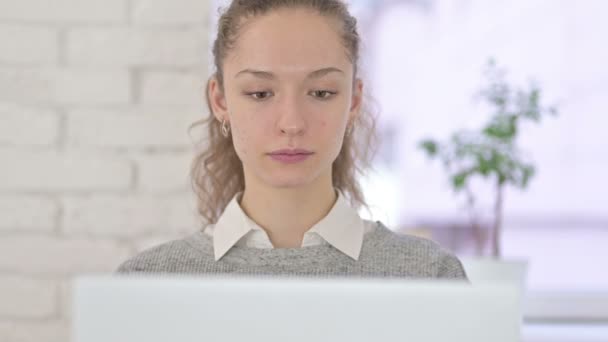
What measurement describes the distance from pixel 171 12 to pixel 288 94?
31.7 inches

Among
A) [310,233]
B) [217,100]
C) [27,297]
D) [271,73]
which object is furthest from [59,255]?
[271,73]

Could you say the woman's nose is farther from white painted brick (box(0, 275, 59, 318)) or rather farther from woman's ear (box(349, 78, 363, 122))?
white painted brick (box(0, 275, 59, 318))

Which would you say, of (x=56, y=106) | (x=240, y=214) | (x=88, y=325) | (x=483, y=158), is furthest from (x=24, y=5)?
(x=88, y=325)

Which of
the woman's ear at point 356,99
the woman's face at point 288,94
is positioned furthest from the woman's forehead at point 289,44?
the woman's ear at point 356,99

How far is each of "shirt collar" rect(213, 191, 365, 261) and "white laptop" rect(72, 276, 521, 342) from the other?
2.46 ft

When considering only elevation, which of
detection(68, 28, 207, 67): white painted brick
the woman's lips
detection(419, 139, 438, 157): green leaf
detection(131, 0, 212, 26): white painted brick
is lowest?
the woman's lips

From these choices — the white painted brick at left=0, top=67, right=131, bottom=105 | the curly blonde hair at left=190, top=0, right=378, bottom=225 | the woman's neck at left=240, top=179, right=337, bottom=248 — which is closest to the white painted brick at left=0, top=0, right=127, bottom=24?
the white painted brick at left=0, top=67, right=131, bottom=105

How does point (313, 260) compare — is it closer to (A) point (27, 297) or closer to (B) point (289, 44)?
(B) point (289, 44)

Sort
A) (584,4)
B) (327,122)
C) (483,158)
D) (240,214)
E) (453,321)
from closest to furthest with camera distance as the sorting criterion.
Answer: (453,321)
(327,122)
(240,214)
(483,158)
(584,4)

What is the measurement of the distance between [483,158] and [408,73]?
2.29 ft

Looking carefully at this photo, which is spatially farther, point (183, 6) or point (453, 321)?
point (183, 6)

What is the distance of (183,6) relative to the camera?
189cm

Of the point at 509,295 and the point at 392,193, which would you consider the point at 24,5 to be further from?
the point at 509,295

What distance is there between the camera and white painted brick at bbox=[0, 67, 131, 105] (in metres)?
1.88
